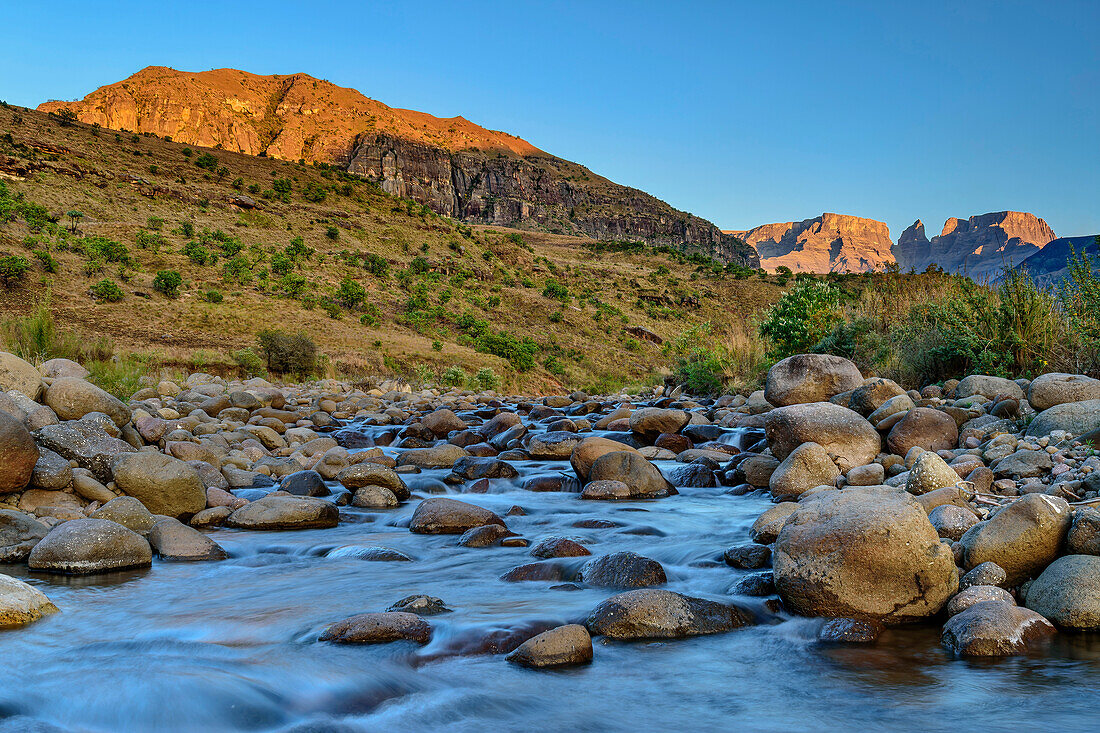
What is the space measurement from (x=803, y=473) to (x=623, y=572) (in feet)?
9.78

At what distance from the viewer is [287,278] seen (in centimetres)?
3259

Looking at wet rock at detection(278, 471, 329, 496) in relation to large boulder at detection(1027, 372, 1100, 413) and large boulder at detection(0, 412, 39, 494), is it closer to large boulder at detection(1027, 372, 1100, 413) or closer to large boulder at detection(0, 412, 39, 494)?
large boulder at detection(0, 412, 39, 494)

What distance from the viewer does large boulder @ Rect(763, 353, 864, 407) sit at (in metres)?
9.39

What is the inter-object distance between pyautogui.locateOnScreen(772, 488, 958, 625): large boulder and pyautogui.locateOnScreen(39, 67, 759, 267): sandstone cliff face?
3928 inches

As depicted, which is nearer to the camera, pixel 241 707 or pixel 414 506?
pixel 241 707

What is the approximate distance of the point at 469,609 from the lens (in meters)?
4.24

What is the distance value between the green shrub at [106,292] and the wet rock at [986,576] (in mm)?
28802

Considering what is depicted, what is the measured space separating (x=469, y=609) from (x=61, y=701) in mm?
2075

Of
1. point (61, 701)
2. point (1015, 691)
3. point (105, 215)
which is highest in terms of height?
point (105, 215)

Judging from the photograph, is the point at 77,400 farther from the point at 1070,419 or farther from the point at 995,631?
the point at 1070,419

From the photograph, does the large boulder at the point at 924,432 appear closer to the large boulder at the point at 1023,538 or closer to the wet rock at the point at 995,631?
the large boulder at the point at 1023,538

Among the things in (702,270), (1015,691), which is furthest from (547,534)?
(702,270)

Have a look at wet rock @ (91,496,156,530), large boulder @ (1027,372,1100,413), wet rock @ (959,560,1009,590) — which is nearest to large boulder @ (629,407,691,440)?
large boulder @ (1027,372,1100,413)

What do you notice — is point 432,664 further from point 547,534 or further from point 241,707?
point 547,534
